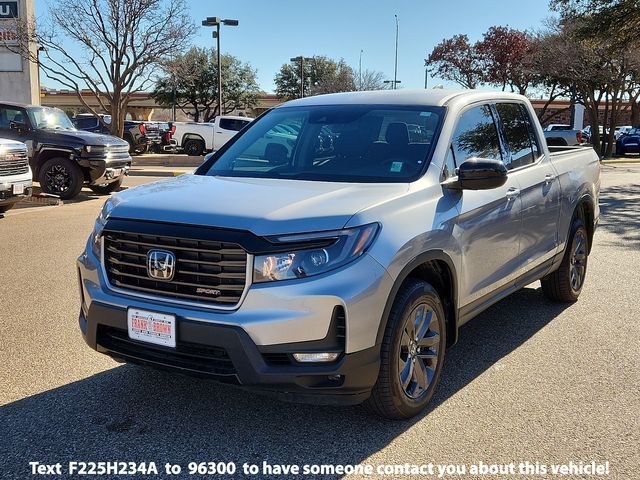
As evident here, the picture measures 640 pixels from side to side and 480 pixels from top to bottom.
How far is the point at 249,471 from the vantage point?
308 centimetres

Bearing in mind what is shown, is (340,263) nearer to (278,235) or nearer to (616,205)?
(278,235)

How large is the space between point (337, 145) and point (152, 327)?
5.99 ft

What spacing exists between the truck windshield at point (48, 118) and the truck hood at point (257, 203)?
1092cm

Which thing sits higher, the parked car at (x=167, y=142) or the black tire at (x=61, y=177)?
the parked car at (x=167, y=142)

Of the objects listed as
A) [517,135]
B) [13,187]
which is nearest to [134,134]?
[13,187]

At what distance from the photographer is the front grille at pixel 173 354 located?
3.15 metres

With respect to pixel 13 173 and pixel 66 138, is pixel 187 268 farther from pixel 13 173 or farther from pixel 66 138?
pixel 66 138

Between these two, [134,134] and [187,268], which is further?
[134,134]

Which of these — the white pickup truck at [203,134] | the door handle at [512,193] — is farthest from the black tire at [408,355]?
the white pickup truck at [203,134]

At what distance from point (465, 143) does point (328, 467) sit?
7.67ft

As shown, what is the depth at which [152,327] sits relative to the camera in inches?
128

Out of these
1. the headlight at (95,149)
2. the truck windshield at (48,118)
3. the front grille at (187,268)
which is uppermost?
the truck windshield at (48,118)

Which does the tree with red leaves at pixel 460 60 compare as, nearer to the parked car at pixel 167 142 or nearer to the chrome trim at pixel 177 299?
the parked car at pixel 167 142

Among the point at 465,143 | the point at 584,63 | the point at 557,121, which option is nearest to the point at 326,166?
the point at 465,143
